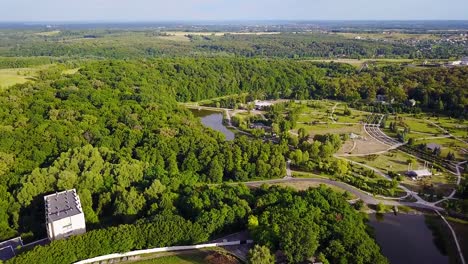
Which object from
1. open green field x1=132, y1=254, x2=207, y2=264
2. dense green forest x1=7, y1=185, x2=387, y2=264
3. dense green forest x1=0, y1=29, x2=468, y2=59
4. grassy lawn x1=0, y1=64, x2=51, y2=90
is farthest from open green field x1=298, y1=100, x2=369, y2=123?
dense green forest x1=0, y1=29, x2=468, y2=59

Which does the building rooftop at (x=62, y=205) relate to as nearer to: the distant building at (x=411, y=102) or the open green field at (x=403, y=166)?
the open green field at (x=403, y=166)

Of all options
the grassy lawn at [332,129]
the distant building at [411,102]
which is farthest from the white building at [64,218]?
the distant building at [411,102]

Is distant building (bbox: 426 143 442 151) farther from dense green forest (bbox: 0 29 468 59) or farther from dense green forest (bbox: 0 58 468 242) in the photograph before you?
dense green forest (bbox: 0 29 468 59)

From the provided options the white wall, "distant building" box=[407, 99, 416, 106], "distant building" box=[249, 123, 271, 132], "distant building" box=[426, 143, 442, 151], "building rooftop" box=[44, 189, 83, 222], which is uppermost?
"building rooftop" box=[44, 189, 83, 222]

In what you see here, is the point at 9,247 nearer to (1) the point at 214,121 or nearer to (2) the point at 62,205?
(2) the point at 62,205

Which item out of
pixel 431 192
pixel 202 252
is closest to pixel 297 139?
pixel 431 192

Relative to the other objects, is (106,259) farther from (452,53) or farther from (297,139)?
(452,53)

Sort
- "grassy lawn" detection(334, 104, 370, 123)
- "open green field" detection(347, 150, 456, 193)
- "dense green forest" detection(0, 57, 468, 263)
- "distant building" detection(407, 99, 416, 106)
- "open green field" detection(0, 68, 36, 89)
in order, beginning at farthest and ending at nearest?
"distant building" detection(407, 99, 416, 106) < "grassy lawn" detection(334, 104, 370, 123) < "open green field" detection(0, 68, 36, 89) < "open green field" detection(347, 150, 456, 193) < "dense green forest" detection(0, 57, 468, 263)
